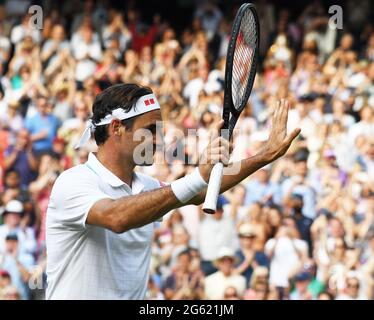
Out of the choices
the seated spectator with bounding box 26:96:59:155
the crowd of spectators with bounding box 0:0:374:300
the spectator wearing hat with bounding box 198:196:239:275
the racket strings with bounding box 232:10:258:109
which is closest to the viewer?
the racket strings with bounding box 232:10:258:109

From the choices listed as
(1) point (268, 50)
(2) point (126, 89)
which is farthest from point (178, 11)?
(2) point (126, 89)

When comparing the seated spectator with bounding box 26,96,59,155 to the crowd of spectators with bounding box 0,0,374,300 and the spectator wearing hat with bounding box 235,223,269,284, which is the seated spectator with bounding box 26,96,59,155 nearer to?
the crowd of spectators with bounding box 0,0,374,300

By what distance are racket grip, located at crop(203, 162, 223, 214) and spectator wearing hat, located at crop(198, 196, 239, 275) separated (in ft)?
19.6

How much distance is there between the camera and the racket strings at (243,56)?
516cm

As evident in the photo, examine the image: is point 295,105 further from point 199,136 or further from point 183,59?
point 183,59

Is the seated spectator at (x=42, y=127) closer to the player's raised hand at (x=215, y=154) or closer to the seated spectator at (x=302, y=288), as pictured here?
the seated spectator at (x=302, y=288)

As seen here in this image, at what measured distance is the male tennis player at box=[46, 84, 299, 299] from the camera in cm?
456

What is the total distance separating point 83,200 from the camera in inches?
187

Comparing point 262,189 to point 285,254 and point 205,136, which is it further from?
point 285,254


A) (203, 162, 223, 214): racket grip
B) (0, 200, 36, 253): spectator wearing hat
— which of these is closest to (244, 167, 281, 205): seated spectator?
(0, 200, 36, 253): spectator wearing hat

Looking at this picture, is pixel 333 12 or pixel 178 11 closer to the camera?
pixel 333 12

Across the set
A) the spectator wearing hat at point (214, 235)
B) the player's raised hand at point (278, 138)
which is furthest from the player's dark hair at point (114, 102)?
the spectator wearing hat at point (214, 235)

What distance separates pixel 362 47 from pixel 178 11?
3279mm

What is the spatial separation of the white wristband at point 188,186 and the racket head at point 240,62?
357 mm
